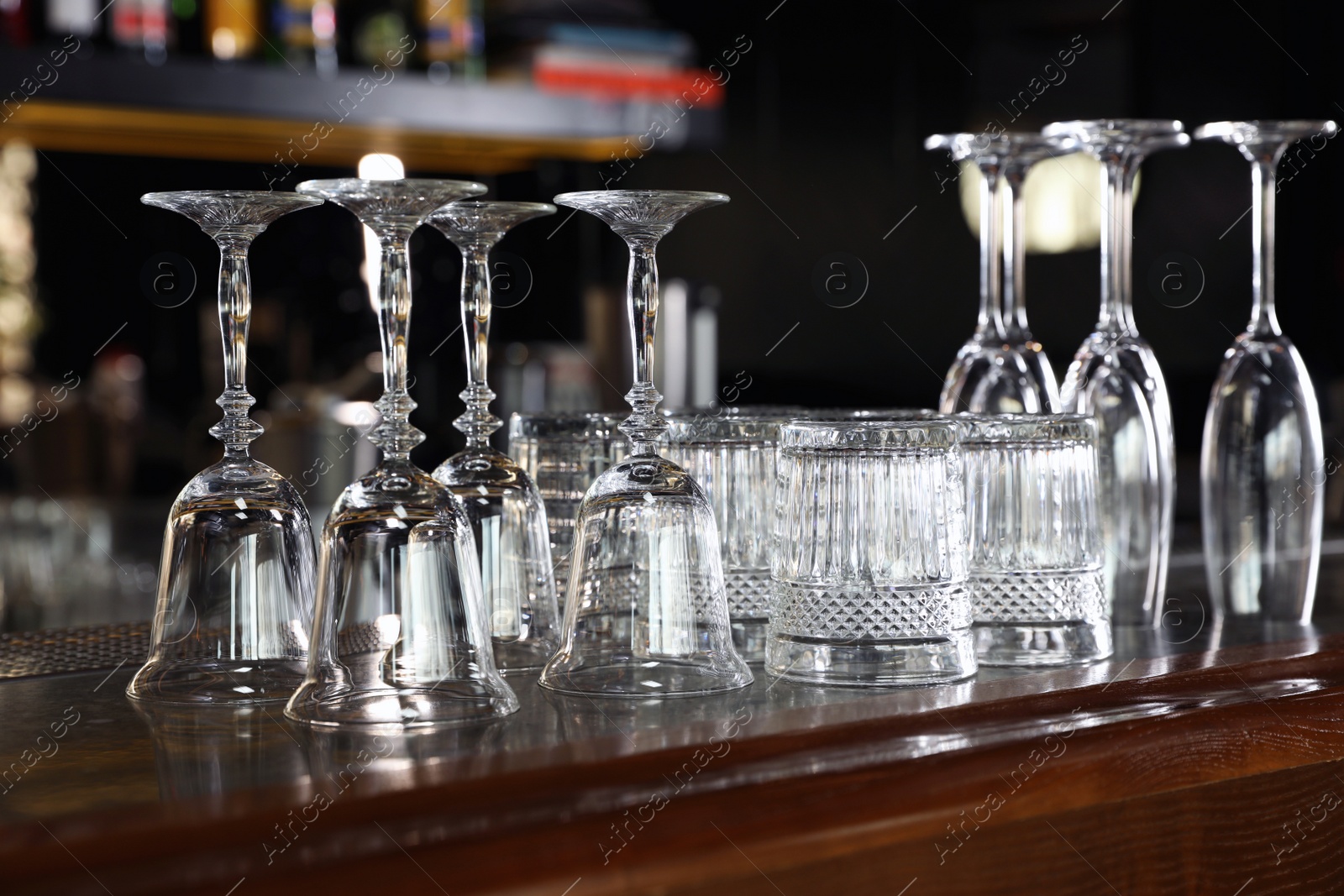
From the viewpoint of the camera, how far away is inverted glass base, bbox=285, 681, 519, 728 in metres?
0.71

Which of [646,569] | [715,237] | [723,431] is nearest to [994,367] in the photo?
[723,431]

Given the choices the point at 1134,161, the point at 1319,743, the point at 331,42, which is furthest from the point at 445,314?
the point at 1319,743

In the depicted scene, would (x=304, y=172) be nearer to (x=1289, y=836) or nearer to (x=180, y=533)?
(x=180, y=533)

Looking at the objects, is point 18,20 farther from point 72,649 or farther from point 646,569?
point 646,569

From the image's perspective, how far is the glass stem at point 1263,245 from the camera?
1.01 m

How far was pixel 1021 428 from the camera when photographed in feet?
2.86

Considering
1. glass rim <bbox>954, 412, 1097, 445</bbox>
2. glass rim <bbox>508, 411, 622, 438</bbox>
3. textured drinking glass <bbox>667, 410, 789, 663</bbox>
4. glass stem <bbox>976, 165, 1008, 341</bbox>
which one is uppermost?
glass stem <bbox>976, 165, 1008, 341</bbox>

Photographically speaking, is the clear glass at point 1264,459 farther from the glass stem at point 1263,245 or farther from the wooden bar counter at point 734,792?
the wooden bar counter at point 734,792

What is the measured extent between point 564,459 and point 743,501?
12cm

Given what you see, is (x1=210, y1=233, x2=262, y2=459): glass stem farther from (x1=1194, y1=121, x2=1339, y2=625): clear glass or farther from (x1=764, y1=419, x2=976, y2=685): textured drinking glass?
(x1=1194, y1=121, x2=1339, y2=625): clear glass

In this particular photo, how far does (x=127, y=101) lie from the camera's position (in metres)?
2.27

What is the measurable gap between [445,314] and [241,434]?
97.1 inches

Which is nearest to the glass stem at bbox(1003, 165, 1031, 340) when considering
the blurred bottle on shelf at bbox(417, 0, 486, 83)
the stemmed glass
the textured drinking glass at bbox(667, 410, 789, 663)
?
the stemmed glass

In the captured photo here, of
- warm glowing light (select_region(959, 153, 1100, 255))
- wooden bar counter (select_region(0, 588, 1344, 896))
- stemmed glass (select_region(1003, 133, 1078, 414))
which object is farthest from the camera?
warm glowing light (select_region(959, 153, 1100, 255))
